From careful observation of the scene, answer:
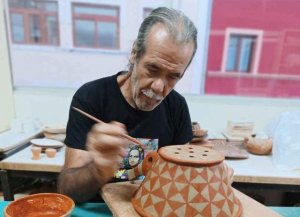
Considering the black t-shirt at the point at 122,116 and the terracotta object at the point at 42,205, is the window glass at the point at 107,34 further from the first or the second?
the terracotta object at the point at 42,205

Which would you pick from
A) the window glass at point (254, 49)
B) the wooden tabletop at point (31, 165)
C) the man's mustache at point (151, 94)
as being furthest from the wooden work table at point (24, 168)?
the window glass at point (254, 49)

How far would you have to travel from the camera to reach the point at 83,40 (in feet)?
8.16

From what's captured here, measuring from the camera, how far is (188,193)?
2.14 ft

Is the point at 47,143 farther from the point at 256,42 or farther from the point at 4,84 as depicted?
the point at 256,42

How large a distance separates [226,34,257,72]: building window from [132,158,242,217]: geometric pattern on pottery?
6.78 feet

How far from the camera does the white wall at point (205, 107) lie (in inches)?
96.1

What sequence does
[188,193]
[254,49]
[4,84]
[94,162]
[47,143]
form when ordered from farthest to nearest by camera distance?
[254,49] → [4,84] → [47,143] → [94,162] → [188,193]

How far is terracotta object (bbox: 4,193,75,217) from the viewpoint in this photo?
77 cm

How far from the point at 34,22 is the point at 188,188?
95.5 inches

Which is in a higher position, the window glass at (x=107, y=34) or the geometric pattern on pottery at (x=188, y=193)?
the window glass at (x=107, y=34)

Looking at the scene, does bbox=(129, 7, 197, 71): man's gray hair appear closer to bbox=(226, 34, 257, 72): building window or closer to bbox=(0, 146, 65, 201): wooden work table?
bbox=(0, 146, 65, 201): wooden work table

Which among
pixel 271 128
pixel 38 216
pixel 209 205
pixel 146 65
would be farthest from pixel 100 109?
pixel 271 128

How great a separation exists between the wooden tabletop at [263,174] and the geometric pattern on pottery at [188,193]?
3.29ft

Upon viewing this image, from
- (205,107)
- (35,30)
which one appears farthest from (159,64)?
(35,30)
